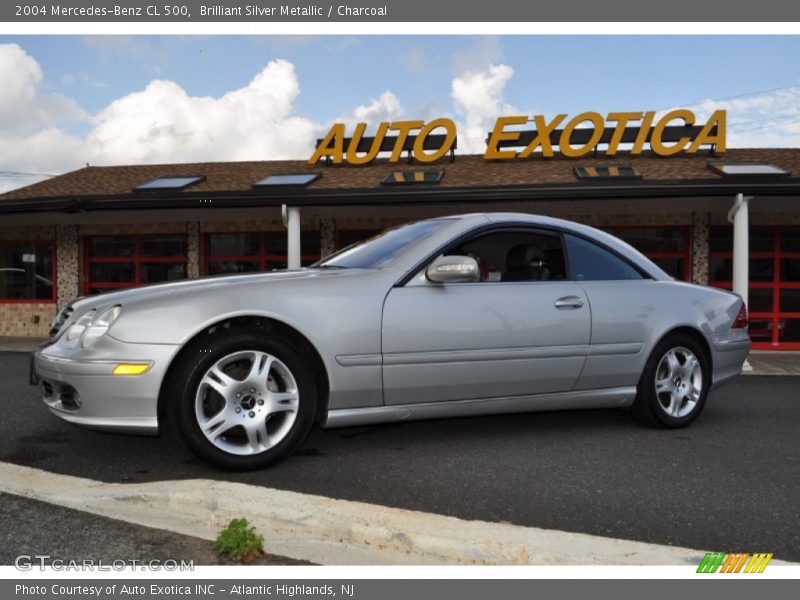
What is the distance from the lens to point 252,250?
14023 millimetres

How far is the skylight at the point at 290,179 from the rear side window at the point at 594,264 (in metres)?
8.21

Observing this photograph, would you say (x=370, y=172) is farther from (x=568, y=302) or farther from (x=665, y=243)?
(x=568, y=302)

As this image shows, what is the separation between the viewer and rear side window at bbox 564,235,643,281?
14.5 ft

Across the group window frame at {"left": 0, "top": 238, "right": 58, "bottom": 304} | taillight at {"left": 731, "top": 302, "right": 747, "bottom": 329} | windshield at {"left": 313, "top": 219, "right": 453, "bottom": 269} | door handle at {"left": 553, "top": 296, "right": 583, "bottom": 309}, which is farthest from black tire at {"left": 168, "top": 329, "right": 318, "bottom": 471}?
window frame at {"left": 0, "top": 238, "right": 58, "bottom": 304}

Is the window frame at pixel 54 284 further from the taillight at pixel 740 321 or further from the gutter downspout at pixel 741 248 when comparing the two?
the taillight at pixel 740 321

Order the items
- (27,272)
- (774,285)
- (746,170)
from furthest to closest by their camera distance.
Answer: (27,272)
(774,285)
(746,170)

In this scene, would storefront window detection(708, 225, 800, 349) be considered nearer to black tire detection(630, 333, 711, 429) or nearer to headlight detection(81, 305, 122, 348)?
black tire detection(630, 333, 711, 429)

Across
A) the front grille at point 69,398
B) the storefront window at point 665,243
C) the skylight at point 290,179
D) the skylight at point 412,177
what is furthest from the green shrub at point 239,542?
the storefront window at point 665,243

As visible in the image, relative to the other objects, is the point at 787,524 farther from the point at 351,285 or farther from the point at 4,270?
the point at 4,270

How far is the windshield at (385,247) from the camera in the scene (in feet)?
13.3

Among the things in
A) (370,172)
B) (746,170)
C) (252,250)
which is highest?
(370,172)

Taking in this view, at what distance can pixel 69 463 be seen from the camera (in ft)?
12.3

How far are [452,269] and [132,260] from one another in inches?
492

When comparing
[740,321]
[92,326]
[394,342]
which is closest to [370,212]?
[740,321]
